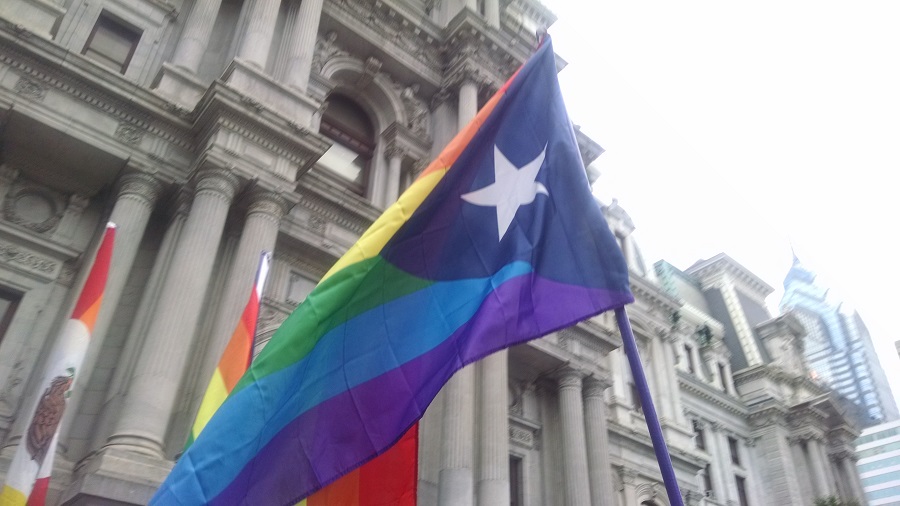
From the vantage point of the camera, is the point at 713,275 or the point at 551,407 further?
the point at 713,275

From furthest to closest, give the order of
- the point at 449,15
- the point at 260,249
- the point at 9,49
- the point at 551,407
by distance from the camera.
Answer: the point at 449,15 → the point at 551,407 → the point at 260,249 → the point at 9,49

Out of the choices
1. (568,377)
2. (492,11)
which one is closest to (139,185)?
(568,377)

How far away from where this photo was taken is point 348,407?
17.6ft

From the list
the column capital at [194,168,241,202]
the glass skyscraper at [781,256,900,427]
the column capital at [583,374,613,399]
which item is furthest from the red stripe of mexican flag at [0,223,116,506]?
the glass skyscraper at [781,256,900,427]

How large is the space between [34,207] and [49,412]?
6.76 meters

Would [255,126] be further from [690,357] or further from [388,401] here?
[690,357]

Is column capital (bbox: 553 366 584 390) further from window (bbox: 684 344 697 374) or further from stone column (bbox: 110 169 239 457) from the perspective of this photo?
window (bbox: 684 344 697 374)

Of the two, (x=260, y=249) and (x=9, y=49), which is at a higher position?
(x=9, y=49)

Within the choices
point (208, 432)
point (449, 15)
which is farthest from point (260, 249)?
point (449, 15)

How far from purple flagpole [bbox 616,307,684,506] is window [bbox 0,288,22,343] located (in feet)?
37.3

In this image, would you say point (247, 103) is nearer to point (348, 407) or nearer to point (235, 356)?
point (235, 356)

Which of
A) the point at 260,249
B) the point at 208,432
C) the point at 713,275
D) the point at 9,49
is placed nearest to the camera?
Answer: the point at 208,432

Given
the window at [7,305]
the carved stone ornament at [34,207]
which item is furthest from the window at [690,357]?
the window at [7,305]

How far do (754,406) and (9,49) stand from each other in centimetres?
3812
